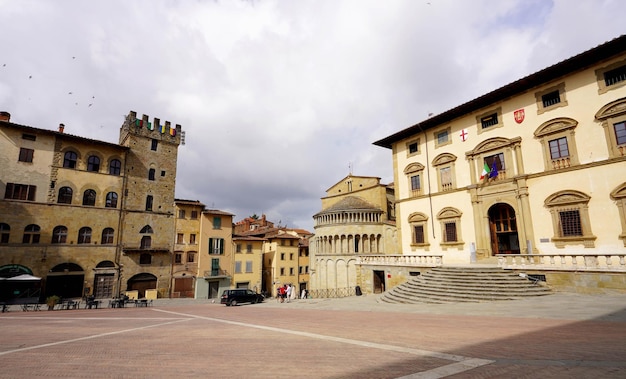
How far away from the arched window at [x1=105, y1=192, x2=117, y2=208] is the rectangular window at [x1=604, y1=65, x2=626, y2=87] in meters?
44.7

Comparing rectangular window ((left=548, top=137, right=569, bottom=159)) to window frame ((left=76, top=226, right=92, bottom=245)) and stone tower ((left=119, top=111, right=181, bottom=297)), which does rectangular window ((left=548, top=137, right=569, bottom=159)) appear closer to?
stone tower ((left=119, top=111, right=181, bottom=297))

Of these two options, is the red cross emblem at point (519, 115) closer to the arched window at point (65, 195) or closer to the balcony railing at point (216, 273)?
the balcony railing at point (216, 273)

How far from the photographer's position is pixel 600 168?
61.1ft

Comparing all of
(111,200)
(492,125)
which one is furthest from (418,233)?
(111,200)

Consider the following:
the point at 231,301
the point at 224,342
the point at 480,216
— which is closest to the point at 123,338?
the point at 224,342

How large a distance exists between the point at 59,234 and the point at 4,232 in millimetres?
3966

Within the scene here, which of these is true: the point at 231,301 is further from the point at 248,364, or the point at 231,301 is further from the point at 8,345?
the point at 248,364

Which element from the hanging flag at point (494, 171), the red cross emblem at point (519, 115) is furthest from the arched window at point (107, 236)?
the red cross emblem at point (519, 115)

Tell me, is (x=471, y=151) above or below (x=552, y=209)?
above

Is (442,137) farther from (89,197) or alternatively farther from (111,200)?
(89,197)

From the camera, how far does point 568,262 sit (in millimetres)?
18750

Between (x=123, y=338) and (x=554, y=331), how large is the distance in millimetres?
13424

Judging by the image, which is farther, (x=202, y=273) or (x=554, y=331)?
(x=202, y=273)

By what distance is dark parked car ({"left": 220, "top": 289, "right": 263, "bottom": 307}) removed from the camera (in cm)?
2569
